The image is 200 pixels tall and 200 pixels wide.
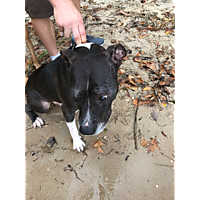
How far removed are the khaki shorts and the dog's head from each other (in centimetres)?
159

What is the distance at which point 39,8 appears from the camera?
9.95ft

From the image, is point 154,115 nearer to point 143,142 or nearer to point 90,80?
point 143,142

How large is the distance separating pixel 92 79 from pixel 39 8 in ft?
6.99

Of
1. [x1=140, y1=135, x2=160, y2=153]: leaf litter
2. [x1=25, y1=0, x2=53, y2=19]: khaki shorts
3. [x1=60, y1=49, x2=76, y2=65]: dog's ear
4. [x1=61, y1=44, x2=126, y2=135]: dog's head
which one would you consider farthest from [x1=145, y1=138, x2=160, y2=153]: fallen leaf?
[x1=25, y1=0, x2=53, y2=19]: khaki shorts

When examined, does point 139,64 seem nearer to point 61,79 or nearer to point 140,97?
point 140,97

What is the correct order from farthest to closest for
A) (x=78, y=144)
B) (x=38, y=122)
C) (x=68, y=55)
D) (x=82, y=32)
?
(x=38, y=122) < (x=78, y=144) < (x=82, y=32) < (x=68, y=55)

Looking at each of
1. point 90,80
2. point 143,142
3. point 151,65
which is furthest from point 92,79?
point 151,65

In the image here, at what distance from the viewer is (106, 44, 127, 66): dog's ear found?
2.01 meters

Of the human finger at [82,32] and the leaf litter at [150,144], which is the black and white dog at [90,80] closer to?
the human finger at [82,32]

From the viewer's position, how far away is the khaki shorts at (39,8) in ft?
9.76

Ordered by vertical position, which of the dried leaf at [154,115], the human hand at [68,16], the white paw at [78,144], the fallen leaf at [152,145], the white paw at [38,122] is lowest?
the fallen leaf at [152,145]

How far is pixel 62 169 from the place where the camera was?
10.1 feet

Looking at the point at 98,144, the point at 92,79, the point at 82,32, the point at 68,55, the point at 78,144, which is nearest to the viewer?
the point at 92,79

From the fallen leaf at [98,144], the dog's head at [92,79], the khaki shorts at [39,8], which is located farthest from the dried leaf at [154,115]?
the khaki shorts at [39,8]
